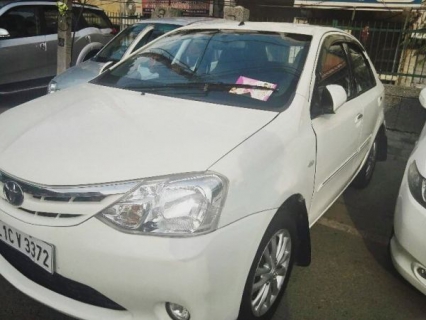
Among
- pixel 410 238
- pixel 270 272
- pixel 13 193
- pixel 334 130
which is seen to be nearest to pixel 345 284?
pixel 410 238

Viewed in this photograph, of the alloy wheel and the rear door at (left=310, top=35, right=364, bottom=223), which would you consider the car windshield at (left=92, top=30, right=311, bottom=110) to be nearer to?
the rear door at (left=310, top=35, right=364, bottom=223)

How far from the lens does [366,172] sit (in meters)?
4.09

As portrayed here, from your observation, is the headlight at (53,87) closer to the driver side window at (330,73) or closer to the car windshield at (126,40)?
the car windshield at (126,40)

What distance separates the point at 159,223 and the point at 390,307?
163 cm

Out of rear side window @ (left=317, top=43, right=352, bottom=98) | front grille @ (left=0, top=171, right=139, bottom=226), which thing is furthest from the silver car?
front grille @ (left=0, top=171, right=139, bottom=226)

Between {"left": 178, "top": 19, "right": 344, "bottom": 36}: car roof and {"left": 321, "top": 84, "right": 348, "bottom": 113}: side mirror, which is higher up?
{"left": 178, "top": 19, "right": 344, "bottom": 36}: car roof

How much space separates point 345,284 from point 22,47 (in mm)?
6345

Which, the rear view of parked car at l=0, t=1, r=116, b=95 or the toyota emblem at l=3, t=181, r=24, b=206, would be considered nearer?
the toyota emblem at l=3, t=181, r=24, b=206

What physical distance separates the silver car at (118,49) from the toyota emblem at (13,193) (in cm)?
343

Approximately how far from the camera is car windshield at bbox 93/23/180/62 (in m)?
5.73

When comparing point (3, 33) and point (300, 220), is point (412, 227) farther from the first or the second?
point (3, 33)

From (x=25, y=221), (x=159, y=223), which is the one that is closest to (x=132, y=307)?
(x=159, y=223)

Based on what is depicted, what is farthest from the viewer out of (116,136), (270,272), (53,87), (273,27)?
(53,87)

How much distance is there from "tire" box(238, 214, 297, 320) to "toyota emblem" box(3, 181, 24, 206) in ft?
3.58
